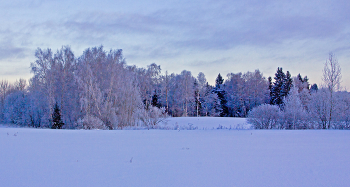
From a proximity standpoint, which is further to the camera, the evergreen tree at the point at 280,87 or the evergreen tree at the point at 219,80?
the evergreen tree at the point at 219,80

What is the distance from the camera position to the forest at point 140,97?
18078mm

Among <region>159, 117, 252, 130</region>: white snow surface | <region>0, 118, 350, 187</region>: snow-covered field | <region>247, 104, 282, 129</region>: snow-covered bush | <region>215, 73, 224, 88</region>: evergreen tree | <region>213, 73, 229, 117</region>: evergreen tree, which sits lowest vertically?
<region>159, 117, 252, 130</region>: white snow surface

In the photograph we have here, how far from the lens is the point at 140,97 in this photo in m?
26.7

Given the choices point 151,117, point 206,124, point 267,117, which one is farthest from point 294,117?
point 151,117

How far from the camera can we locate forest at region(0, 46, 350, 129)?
18.1m

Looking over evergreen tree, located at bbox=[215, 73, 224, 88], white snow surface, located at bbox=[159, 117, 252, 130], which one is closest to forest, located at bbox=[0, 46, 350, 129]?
white snow surface, located at bbox=[159, 117, 252, 130]

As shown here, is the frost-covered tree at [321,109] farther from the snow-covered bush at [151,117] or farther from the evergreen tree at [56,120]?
the evergreen tree at [56,120]

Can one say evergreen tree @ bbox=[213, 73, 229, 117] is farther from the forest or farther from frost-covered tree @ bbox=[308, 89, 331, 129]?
frost-covered tree @ bbox=[308, 89, 331, 129]

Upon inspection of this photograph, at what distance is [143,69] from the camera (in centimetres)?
4594

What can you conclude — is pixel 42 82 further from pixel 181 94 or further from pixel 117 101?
pixel 181 94

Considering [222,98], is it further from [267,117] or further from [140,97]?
[267,117]

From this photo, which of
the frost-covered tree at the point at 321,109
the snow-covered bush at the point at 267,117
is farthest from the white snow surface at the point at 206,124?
the frost-covered tree at the point at 321,109

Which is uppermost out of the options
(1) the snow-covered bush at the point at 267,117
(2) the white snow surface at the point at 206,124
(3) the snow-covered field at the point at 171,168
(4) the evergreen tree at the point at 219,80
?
(4) the evergreen tree at the point at 219,80

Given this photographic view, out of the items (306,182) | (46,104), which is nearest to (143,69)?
(46,104)
